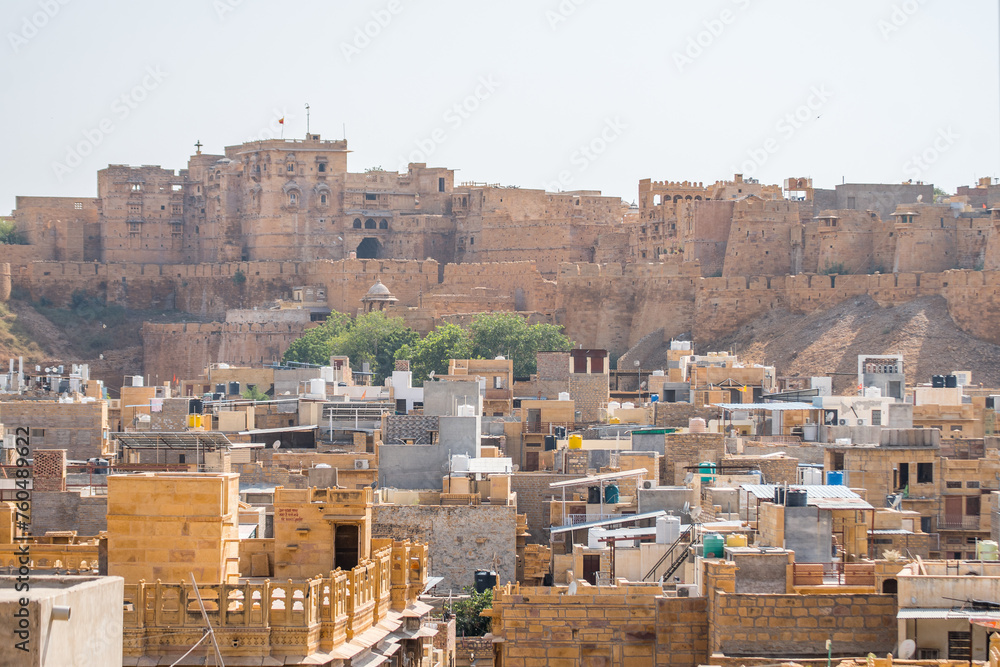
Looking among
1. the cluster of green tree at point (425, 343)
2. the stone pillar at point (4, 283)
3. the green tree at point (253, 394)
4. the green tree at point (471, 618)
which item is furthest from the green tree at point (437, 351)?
the green tree at point (471, 618)

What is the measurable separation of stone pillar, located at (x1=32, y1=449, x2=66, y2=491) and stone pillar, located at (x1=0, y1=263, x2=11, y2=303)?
52.1m

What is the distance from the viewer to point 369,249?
249ft

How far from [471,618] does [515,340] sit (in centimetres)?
4083

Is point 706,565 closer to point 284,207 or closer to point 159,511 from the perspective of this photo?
point 159,511

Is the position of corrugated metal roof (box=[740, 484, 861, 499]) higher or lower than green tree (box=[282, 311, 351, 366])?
lower

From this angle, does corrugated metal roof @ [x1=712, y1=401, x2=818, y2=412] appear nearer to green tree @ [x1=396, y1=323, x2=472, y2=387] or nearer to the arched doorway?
green tree @ [x1=396, y1=323, x2=472, y2=387]

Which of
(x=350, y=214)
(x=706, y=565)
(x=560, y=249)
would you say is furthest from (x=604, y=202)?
(x=706, y=565)

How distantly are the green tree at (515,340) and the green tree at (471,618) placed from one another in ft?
127

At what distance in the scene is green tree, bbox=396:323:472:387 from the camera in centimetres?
5850

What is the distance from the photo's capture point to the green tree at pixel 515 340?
6016 cm

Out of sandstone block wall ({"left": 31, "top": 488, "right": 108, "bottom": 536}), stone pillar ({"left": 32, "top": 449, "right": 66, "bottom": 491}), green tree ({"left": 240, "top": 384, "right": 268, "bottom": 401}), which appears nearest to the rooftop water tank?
sandstone block wall ({"left": 31, "top": 488, "right": 108, "bottom": 536})

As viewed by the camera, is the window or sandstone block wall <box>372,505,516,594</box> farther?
the window

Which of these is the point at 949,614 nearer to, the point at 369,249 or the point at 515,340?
the point at 515,340

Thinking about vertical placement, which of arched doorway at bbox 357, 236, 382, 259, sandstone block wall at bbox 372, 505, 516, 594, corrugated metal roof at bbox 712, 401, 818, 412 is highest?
arched doorway at bbox 357, 236, 382, 259
